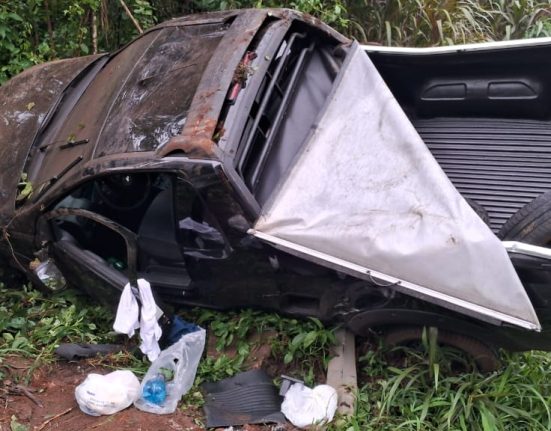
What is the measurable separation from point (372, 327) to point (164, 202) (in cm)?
131

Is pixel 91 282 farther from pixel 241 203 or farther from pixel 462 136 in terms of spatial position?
pixel 462 136

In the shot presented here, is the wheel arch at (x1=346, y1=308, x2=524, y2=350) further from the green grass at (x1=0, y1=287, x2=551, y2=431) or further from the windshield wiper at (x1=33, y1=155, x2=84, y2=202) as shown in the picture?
the windshield wiper at (x1=33, y1=155, x2=84, y2=202)

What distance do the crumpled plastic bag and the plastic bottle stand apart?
59 cm

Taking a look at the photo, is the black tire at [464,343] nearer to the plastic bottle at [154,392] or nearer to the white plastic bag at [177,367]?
the white plastic bag at [177,367]

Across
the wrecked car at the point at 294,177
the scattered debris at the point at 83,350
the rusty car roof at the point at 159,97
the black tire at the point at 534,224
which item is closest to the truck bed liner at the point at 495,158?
the wrecked car at the point at 294,177

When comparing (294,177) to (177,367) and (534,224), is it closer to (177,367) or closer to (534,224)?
(534,224)

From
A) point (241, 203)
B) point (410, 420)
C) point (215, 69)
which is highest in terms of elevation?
point (215, 69)

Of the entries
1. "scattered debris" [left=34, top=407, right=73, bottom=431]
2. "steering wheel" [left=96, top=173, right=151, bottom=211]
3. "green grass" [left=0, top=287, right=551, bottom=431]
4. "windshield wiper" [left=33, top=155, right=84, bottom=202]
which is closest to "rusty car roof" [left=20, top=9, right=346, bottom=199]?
"windshield wiper" [left=33, top=155, right=84, bottom=202]

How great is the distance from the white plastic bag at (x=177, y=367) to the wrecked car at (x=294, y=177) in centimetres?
22

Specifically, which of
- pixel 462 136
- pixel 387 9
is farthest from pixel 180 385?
pixel 387 9

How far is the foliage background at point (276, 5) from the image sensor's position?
503 centimetres

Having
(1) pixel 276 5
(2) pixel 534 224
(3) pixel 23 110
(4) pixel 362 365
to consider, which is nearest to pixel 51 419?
(4) pixel 362 365

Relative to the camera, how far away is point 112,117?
3229mm

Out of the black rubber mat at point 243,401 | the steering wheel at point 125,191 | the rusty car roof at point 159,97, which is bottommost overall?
the black rubber mat at point 243,401
